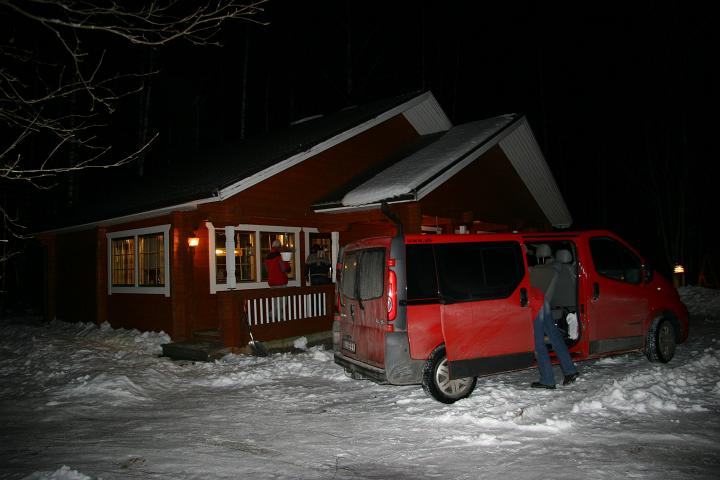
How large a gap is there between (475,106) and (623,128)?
811 centimetres

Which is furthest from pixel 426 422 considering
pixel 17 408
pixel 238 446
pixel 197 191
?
pixel 197 191

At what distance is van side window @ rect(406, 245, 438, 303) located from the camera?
20.4ft

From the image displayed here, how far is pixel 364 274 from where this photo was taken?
6777 millimetres

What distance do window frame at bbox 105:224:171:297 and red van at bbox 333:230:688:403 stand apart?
21.6 ft

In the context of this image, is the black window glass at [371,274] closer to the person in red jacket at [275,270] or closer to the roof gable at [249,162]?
the roof gable at [249,162]

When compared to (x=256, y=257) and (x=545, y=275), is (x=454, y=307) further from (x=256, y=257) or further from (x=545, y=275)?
(x=256, y=257)

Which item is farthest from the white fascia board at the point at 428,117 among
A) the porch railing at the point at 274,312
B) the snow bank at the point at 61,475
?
the snow bank at the point at 61,475

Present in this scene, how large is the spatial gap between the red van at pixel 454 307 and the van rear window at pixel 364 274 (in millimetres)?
13

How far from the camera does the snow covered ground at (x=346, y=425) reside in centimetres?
→ 460

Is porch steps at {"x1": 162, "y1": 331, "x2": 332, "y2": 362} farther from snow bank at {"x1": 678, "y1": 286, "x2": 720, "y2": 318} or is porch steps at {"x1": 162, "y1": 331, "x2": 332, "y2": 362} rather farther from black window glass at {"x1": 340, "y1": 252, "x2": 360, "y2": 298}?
snow bank at {"x1": 678, "y1": 286, "x2": 720, "y2": 318}

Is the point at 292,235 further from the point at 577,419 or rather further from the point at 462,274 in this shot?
the point at 577,419

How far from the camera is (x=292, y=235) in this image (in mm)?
13555

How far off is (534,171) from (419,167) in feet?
14.8

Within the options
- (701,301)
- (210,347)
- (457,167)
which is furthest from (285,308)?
(701,301)
